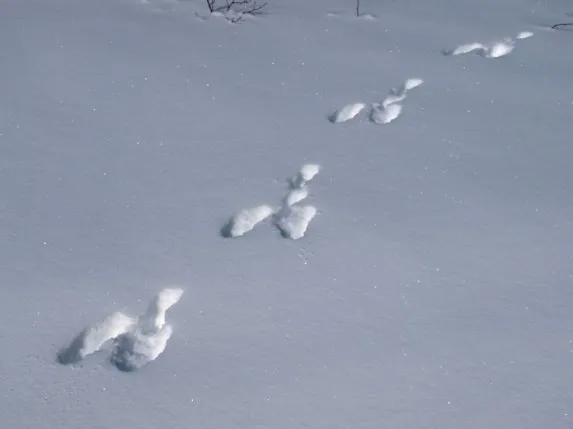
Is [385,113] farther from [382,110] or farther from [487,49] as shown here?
[487,49]

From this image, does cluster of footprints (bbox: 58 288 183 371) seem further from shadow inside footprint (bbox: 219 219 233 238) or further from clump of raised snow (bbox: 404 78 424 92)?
clump of raised snow (bbox: 404 78 424 92)

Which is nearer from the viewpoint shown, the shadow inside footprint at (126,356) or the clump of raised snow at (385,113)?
the shadow inside footprint at (126,356)

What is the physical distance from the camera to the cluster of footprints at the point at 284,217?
1.83m

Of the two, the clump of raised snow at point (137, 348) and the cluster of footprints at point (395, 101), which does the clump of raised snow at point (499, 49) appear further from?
the clump of raised snow at point (137, 348)

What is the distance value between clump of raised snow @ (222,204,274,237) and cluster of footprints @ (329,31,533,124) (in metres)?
0.59

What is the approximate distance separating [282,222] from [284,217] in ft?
0.07

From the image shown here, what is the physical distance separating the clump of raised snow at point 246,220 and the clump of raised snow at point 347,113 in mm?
579

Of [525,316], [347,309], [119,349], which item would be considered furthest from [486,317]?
[119,349]

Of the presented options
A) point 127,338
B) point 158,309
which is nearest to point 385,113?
point 158,309

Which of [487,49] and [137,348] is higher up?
[137,348]

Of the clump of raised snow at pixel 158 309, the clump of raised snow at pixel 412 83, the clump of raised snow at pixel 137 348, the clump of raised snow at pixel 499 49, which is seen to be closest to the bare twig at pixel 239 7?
the clump of raised snow at pixel 412 83

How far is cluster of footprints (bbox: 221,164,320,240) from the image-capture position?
6.01ft

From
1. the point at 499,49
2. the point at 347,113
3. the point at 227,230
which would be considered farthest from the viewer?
A: the point at 499,49

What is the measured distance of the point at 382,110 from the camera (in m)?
2.37
